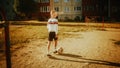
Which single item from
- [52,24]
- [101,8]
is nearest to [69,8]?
[101,8]

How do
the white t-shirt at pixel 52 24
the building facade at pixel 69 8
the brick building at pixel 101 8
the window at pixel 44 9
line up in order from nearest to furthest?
the white t-shirt at pixel 52 24, the brick building at pixel 101 8, the building facade at pixel 69 8, the window at pixel 44 9

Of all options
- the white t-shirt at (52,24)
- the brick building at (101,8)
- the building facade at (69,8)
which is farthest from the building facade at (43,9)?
the white t-shirt at (52,24)

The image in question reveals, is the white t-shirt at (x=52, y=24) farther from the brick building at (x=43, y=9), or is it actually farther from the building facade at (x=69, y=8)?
the brick building at (x=43, y=9)

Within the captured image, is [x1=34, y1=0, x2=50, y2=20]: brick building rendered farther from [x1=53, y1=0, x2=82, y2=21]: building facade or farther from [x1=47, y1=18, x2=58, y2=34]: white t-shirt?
[x1=47, y1=18, x2=58, y2=34]: white t-shirt

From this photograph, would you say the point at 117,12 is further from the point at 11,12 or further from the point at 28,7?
the point at 11,12

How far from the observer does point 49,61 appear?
9.09 metres

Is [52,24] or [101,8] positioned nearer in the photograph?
[52,24]

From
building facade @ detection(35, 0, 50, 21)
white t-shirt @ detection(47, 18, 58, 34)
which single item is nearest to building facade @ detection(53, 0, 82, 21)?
building facade @ detection(35, 0, 50, 21)

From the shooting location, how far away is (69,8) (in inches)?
2566

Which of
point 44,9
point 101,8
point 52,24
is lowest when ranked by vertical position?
point 52,24

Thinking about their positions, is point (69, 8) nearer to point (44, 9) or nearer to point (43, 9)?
point (44, 9)

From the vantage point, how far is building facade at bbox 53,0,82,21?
63375 millimetres

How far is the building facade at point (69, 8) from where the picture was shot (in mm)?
63375

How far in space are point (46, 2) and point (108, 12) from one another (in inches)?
786
